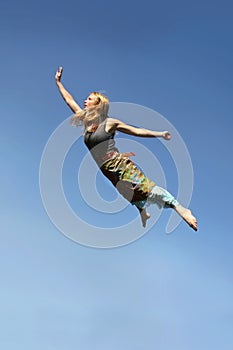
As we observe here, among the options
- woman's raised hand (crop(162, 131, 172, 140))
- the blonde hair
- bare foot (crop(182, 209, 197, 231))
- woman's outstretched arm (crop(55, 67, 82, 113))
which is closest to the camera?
woman's raised hand (crop(162, 131, 172, 140))

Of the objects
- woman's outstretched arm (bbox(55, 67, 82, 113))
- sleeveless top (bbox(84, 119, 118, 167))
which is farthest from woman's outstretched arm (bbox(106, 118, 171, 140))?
woman's outstretched arm (bbox(55, 67, 82, 113))

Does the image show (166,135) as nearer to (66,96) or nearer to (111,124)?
(111,124)

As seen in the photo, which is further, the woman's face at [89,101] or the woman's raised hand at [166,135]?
the woman's face at [89,101]

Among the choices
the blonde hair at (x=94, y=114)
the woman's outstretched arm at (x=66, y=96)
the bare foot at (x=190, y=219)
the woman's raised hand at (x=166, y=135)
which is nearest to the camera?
the woman's raised hand at (x=166, y=135)

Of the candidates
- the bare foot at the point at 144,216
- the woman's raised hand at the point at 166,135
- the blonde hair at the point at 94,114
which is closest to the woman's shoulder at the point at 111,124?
the blonde hair at the point at 94,114

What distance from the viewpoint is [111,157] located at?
1091 cm

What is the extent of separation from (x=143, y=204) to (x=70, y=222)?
1.56 metres

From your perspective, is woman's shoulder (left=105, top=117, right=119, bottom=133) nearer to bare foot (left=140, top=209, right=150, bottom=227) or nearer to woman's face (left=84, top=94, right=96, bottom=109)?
woman's face (left=84, top=94, right=96, bottom=109)

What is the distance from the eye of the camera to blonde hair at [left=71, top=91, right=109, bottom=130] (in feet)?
35.5

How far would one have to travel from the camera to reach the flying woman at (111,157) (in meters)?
10.8

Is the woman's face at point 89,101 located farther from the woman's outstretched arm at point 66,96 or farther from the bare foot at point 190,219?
the bare foot at point 190,219

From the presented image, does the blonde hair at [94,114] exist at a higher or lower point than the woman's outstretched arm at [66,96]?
lower

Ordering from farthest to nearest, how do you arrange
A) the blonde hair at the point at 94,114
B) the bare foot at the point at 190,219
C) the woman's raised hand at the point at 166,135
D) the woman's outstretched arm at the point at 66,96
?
the woman's outstretched arm at the point at 66,96
the blonde hair at the point at 94,114
the bare foot at the point at 190,219
the woman's raised hand at the point at 166,135

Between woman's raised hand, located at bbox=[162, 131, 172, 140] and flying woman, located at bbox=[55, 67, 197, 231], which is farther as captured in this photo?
flying woman, located at bbox=[55, 67, 197, 231]
